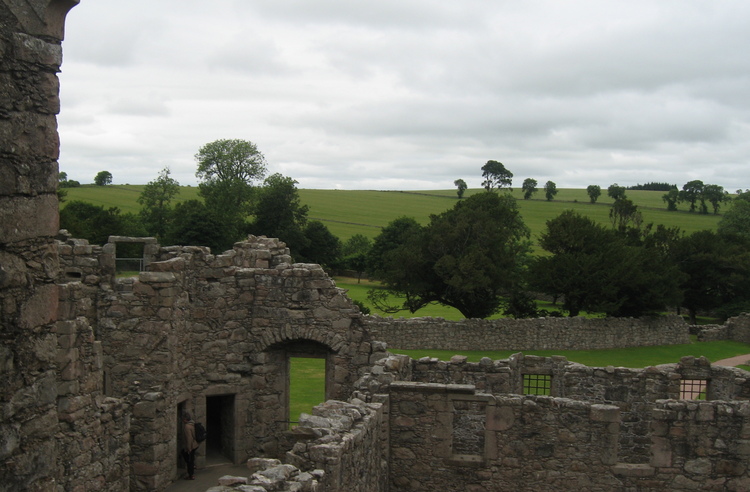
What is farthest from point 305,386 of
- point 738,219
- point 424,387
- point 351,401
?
point 738,219

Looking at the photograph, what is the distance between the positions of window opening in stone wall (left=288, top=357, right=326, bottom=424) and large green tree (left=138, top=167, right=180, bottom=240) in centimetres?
4428

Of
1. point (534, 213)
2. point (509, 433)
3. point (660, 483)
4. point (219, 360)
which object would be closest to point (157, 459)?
point (219, 360)

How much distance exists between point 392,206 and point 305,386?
107m

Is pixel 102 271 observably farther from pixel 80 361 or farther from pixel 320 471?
pixel 320 471

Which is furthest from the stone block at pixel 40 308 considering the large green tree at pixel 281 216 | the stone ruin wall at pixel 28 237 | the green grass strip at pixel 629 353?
the large green tree at pixel 281 216

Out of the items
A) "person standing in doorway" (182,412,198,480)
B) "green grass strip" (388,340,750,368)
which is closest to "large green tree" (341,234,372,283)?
"green grass strip" (388,340,750,368)

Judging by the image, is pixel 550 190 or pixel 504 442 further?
pixel 550 190

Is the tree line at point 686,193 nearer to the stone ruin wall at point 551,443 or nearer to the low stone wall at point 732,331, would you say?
the low stone wall at point 732,331

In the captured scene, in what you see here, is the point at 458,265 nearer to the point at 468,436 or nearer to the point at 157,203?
the point at 468,436

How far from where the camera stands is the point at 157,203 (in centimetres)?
7969

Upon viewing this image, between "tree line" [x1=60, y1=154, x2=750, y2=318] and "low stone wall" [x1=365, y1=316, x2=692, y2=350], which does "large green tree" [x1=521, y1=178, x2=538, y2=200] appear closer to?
"tree line" [x1=60, y1=154, x2=750, y2=318]

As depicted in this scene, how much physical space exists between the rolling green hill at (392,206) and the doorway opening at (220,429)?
75618 mm

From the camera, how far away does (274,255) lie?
55.2 ft

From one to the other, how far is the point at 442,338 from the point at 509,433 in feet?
81.3
